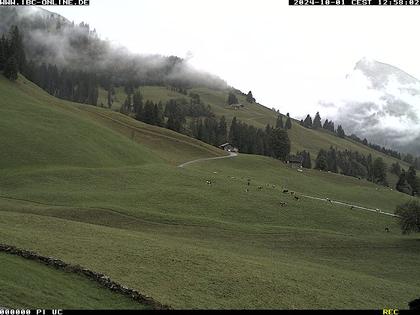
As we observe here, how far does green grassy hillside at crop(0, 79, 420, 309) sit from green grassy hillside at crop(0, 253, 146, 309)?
2245mm

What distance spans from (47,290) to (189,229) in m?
32.9

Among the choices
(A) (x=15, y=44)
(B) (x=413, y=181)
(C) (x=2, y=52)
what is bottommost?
(B) (x=413, y=181)

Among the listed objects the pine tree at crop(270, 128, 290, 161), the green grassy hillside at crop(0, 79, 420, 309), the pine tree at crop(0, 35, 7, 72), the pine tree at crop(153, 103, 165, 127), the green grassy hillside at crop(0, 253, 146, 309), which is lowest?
the green grassy hillside at crop(0, 79, 420, 309)

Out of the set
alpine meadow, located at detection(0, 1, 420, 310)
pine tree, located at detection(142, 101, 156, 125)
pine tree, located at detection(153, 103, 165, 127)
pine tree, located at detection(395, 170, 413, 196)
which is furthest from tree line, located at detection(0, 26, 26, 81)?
pine tree, located at detection(395, 170, 413, 196)

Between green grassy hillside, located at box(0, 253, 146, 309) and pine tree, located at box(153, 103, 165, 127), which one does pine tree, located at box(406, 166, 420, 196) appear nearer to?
pine tree, located at box(153, 103, 165, 127)

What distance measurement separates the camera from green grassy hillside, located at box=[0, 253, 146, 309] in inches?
931

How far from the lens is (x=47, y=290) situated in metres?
25.5

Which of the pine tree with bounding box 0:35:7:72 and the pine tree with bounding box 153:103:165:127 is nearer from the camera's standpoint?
the pine tree with bounding box 0:35:7:72

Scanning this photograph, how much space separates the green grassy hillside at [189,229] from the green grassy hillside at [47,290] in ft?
7.36

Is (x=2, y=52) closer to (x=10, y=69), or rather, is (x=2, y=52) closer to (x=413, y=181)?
(x=10, y=69)

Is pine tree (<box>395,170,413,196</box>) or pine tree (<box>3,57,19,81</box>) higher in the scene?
pine tree (<box>3,57,19,81</box>)

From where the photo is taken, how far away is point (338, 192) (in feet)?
396

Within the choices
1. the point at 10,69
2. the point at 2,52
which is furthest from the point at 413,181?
the point at 2,52

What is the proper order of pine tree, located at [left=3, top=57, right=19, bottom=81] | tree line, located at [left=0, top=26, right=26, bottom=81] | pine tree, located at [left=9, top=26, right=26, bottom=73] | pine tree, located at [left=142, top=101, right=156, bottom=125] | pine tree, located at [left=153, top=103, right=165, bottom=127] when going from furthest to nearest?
1. pine tree, located at [left=153, top=103, right=165, bottom=127]
2. pine tree, located at [left=142, top=101, right=156, bottom=125]
3. pine tree, located at [left=9, top=26, right=26, bottom=73]
4. tree line, located at [left=0, top=26, right=26, bottom=81]
5. pine tree, located at [left=3, top=57, right=19, bottom=81]
